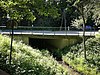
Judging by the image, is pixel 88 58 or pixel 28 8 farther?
pixel 88 58

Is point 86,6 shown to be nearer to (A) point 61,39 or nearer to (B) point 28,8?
(A) point 61,39

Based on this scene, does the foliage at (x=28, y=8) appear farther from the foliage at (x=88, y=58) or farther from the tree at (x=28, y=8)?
the foliage at (x=88, y=58)

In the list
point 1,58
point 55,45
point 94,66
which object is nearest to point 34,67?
point 1,58

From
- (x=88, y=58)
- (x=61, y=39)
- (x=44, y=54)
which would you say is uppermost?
(x=61, y=39)

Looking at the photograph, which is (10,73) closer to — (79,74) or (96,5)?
(79,74)

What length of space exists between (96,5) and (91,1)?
51cm

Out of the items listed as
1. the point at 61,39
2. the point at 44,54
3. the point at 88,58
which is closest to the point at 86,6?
the point at 88,58

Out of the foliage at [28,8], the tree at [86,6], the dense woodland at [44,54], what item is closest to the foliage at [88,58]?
the dense woodland at [44,54]

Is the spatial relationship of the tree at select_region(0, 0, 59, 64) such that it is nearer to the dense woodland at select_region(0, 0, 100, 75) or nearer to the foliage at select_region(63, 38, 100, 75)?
the dense woodland at select_region(0, 0, 100, 75)

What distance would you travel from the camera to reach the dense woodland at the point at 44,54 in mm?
8398

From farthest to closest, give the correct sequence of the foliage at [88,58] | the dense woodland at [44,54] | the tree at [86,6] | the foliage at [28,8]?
the tree at [86,6] < the foliage at [88,58] < the dense woodland at [44,54] < the foliage at [28,8]

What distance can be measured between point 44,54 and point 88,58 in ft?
13.1

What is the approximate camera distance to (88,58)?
1877cm

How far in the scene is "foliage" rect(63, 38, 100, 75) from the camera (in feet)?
54.1
